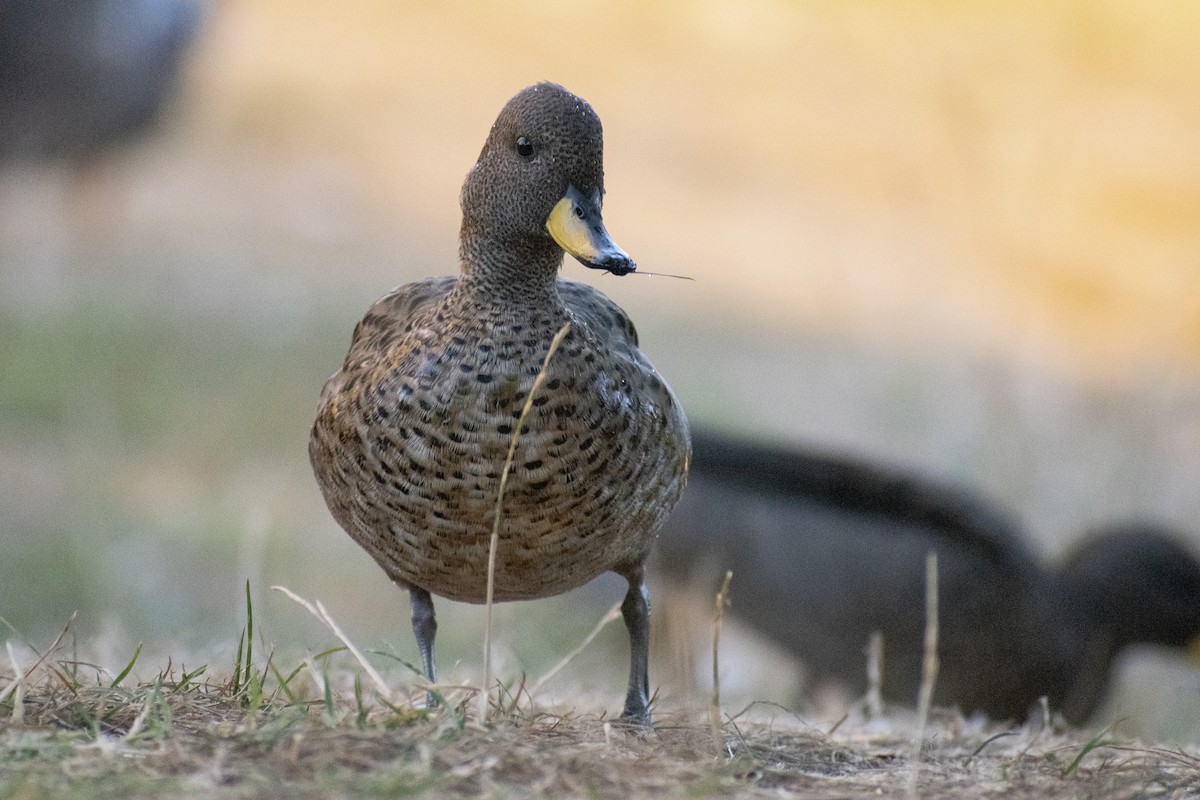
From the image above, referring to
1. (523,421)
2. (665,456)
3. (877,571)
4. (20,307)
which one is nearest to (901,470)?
(877,571)

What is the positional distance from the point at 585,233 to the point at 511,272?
0.77 ft

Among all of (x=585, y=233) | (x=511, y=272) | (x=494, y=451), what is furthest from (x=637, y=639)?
(x=585, y=233)

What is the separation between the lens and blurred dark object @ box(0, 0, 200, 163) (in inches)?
371

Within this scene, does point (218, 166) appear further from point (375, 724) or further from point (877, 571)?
point (375, 724)

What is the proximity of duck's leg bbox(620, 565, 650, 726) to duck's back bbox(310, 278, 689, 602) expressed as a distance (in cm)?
41

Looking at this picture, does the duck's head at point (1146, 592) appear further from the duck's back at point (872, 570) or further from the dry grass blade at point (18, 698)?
the dry grass blade at point (18, 698)

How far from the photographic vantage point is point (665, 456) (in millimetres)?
3311

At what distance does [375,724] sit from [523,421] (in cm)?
73

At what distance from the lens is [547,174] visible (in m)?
3.09

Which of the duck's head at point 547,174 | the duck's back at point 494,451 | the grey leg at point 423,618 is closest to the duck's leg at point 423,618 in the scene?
the grey leg at point 423,618

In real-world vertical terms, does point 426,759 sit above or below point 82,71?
below

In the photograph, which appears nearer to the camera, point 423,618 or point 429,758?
point 429,758

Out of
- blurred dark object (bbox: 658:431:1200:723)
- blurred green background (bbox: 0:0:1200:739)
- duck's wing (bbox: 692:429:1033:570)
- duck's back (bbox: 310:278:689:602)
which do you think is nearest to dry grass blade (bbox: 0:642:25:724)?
duck's back (bbox: 310:278:689:602)

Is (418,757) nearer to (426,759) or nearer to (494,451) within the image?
(426,759)
